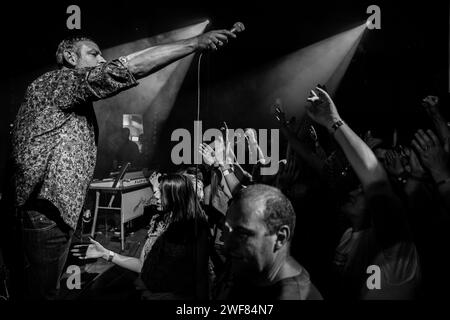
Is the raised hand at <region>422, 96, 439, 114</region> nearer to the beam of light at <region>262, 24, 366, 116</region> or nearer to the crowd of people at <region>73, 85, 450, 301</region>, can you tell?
the crowd of people at <region>73, 85, 450, 301</region>

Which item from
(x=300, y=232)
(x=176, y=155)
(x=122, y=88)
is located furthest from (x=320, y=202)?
(x=176, y=155)

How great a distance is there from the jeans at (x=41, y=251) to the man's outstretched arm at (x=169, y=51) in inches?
31.5

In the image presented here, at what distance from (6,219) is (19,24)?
385cm

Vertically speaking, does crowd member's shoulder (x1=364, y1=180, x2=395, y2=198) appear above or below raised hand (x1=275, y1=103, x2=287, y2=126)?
below

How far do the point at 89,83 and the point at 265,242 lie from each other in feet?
3.33

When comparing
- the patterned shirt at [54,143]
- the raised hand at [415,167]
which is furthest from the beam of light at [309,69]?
the patterned shirt at [54,143]

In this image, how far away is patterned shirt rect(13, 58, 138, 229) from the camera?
138 centimetres

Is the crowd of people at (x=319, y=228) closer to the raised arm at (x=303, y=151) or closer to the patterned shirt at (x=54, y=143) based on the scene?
the raised arm at (x=303, y=151)

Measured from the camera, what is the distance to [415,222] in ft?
6.23

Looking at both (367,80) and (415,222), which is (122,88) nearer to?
(415,222)

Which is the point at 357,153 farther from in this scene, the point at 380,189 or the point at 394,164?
the point at 394,164

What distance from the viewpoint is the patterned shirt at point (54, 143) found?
138cm

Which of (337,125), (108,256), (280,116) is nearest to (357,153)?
(337,125)
